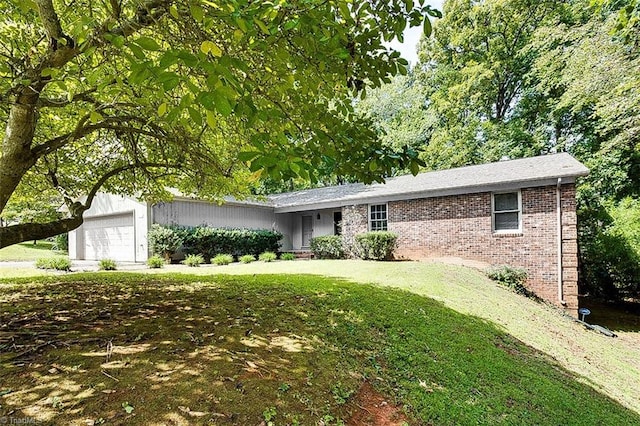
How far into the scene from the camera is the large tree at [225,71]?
2.01m

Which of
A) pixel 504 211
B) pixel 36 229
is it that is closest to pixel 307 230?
pixel 504 211

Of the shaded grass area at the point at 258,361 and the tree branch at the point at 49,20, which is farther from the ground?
the tree branch at the point at 49,20

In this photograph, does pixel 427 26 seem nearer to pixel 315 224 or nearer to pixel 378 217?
pixel 378 217

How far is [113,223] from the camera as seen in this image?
56.8ft

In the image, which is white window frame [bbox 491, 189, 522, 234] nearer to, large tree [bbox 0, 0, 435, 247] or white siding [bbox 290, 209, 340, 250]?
white siding [bbox 290, 209, 340, 250]

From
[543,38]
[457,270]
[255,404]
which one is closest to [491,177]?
[457,270]

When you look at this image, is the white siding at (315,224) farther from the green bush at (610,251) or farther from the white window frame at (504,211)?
the green bush at (610,251)

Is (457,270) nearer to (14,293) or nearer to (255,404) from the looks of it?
(255,404)

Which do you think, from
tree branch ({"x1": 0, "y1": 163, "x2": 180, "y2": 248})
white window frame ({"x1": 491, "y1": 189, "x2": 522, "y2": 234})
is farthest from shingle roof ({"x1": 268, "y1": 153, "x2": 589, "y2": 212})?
tree branch ({"x1": 0, "y1": 163, "x2": 180, "y2": 248})

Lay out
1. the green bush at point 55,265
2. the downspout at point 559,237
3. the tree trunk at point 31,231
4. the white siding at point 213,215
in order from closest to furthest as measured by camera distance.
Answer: the tree trunk at point 31,231 → the green bush at point 55,265 → the downspout at point 559,237 → the white siding at point 213,215

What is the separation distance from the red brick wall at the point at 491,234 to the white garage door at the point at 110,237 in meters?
12.0

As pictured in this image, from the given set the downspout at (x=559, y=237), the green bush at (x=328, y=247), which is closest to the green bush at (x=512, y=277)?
the downspout at (x=559, y=237)

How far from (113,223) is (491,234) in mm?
16974

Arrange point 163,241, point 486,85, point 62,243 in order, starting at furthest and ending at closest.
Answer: point 486,85 → point 62,243 → point 163,241
